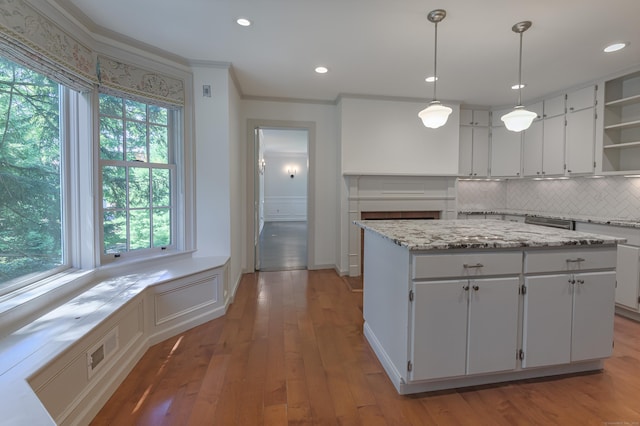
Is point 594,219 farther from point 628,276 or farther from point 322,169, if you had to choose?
point 322,169

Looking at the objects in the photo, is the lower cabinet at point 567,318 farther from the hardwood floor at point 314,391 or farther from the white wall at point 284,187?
the white wall at point 284,187

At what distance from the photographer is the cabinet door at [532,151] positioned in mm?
4258

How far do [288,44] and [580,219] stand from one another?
3770 mm

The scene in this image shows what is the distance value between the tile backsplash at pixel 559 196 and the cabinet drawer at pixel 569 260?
227 centimetres

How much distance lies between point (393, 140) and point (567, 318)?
121 inches

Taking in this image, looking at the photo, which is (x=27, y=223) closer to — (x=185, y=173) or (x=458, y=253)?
(x=185, y=173)

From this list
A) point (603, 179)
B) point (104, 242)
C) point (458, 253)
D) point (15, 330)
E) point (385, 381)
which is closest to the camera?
point (15, 330)

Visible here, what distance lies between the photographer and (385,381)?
1.92 meters

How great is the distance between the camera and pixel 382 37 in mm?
2615

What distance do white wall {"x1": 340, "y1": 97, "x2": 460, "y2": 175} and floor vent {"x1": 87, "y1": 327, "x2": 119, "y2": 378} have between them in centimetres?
325

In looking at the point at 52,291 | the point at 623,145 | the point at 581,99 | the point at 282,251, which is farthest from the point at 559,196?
the point at 52,291

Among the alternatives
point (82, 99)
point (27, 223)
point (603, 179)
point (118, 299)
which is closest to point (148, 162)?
point (82, 99)

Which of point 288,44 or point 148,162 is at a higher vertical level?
point 288,44

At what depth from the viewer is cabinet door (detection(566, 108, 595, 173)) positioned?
3600 mm
